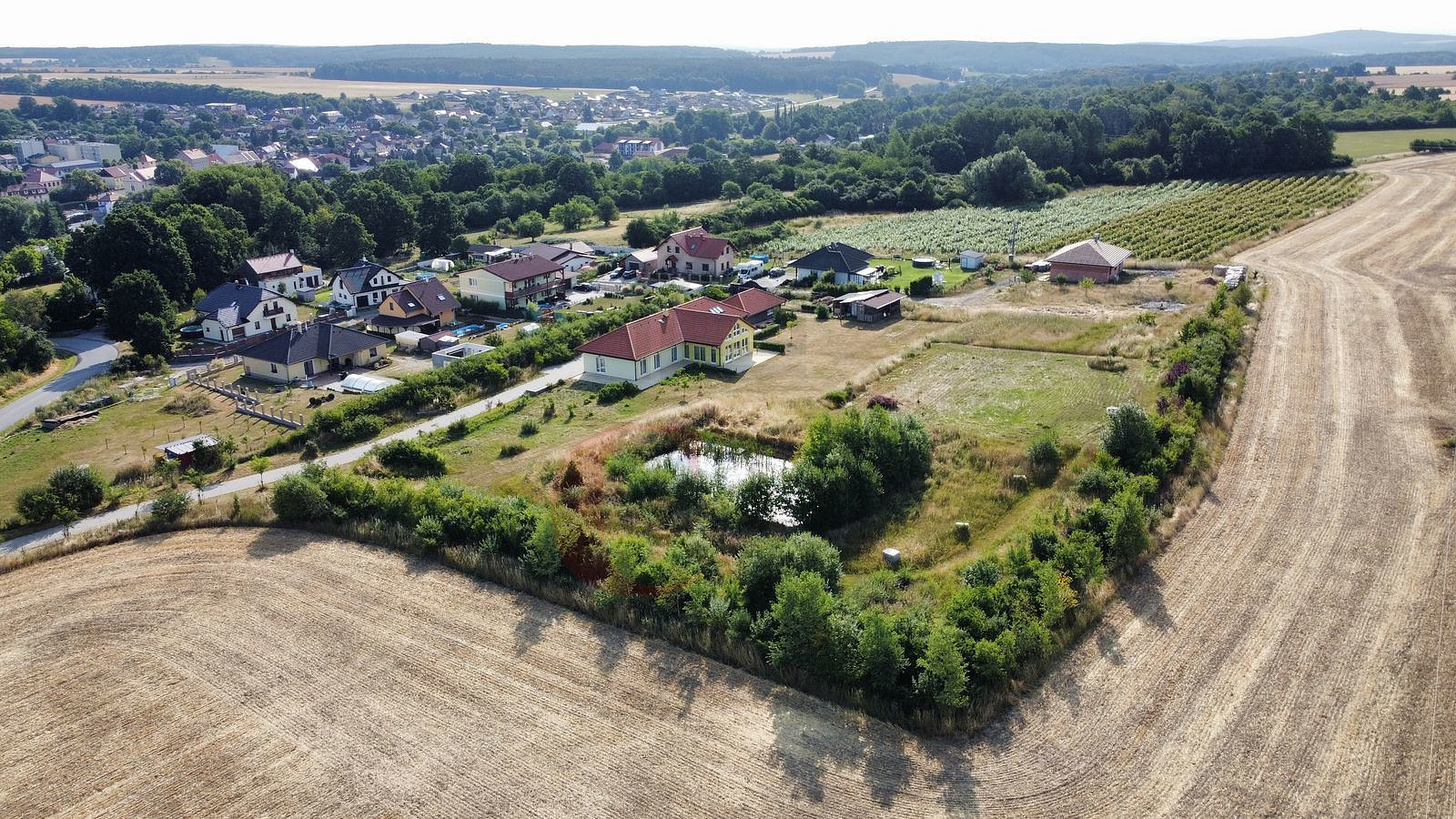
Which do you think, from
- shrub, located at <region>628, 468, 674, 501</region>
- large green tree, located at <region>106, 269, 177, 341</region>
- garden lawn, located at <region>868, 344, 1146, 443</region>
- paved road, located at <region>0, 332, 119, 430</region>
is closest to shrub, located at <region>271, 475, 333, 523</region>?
shrub, located at <region>628, 468, 674, 501</region>

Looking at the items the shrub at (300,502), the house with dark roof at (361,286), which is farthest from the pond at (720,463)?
the house with dark roof at (361,286)

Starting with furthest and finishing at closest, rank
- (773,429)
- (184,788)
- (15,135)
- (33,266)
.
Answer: (15,135), (33,266), (773,429), (184,788)

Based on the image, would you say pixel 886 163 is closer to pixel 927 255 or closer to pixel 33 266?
pixel 927 255

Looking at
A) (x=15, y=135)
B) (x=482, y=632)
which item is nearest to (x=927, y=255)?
(x=482, y=632)

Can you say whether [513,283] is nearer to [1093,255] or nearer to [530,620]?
[1093,255]

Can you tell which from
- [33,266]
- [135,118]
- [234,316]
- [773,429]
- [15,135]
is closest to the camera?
[773,429]

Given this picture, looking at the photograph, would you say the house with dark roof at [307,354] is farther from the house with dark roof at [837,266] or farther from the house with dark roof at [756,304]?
the house with dark roof at [837,266]
